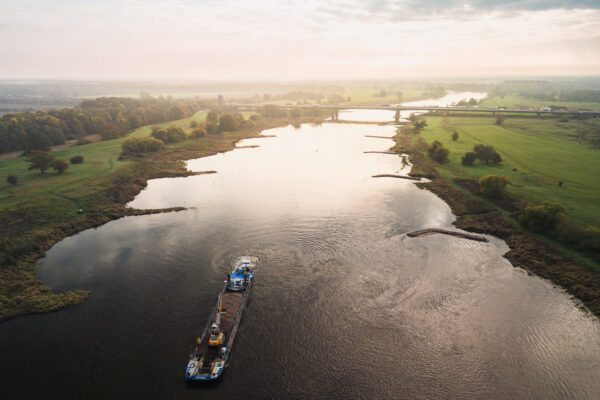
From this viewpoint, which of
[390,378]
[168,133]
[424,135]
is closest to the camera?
[390,378]

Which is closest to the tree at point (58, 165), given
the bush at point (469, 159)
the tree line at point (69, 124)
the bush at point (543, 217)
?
the tree line at point (69, 124)

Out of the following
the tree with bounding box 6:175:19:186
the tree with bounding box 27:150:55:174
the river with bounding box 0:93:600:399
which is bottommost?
the river with bounding box 0:93:600:399

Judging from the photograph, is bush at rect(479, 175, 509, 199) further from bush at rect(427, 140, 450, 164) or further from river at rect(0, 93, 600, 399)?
bush at rect(427, 140, 450, 164)

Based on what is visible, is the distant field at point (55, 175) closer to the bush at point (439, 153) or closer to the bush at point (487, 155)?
the bush at point (439, 153)

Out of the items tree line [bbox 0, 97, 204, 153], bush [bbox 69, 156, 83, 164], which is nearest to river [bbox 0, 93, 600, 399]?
bush [bbox 69, 156, 83, 164]

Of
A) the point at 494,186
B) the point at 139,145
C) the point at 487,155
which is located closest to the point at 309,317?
the point at 494,186

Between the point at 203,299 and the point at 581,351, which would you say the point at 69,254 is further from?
the point at 581,351

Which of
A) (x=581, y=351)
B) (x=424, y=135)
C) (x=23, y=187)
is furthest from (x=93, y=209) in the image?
(x=424, y=135)
